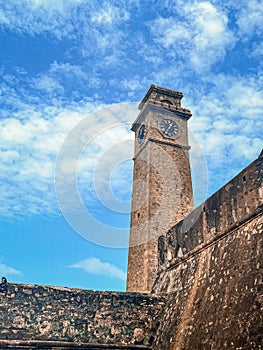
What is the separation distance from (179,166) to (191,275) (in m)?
12.5

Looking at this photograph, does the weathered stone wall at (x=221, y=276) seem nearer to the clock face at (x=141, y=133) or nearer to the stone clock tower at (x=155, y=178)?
the stone clock tower at (x=155, y=178)

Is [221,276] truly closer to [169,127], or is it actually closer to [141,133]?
[169,127]

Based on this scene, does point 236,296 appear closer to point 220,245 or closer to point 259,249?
point 259,249

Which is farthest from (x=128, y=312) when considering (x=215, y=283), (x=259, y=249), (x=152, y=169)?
(x=152, y=169)

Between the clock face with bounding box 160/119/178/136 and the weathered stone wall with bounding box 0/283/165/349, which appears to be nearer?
the weathered stone wall with bounding box 0/283/165/349

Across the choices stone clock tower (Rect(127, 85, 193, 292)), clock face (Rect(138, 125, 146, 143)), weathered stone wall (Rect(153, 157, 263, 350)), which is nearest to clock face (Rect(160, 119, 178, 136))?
stone clock tower (Rect(127, 85, 193, 292))

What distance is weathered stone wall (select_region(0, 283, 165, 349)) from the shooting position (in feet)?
31.5

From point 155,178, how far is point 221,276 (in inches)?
509

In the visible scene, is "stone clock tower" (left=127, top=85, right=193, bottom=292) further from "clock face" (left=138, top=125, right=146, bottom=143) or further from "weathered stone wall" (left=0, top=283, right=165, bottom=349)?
"weathered stone wall" (left=0, top=283, right=165, bottom=349)

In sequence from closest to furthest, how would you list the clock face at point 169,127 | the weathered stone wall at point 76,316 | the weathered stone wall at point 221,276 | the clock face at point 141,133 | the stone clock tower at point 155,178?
the weathered stone wall at point 221,276 < the weathered stone wall at point 76,316 < the stone clock tower at point 155,178 < the clock face at point 169,127 < the clock face at point 141,133

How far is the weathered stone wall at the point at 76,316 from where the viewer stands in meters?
9.60

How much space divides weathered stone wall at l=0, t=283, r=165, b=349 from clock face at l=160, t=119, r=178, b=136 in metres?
13.2

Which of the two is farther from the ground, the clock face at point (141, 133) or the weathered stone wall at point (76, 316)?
the clock face at point (141, 133)

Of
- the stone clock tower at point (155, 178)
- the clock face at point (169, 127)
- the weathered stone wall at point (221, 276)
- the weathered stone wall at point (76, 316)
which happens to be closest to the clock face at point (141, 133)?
the stone clock tower at point (155, 178)
